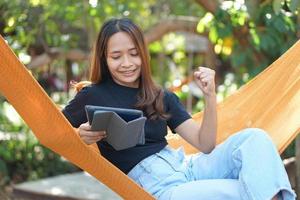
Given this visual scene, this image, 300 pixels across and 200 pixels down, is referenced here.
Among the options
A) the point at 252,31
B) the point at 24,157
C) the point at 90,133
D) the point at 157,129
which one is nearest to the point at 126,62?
the point at 157,129

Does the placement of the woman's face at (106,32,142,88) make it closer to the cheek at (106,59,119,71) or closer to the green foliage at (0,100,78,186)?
the cheek at (106,59,119,71)

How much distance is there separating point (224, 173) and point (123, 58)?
0.50 m

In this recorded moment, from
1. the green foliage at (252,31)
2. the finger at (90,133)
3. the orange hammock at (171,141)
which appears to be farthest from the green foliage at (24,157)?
the finger at (90,133)

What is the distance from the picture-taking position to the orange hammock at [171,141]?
1.89m

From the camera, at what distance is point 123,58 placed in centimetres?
227

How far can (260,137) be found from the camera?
2064 millimetres

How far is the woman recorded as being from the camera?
2072 mm

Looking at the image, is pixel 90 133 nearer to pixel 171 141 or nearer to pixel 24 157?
pixel 171 141

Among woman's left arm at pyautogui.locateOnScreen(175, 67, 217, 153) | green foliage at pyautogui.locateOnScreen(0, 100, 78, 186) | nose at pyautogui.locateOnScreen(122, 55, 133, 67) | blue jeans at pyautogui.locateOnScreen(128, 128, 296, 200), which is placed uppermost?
nose at pyautogui.locateOnScreen(122, 55, 133, 67)

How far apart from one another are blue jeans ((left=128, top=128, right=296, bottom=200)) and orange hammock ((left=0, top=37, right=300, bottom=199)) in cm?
16

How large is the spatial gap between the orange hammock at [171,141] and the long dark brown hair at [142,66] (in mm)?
300

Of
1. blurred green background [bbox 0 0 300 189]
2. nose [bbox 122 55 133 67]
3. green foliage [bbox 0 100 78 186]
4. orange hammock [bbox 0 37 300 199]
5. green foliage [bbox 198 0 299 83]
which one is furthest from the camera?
green foliage [bbox 0 100 78 186]

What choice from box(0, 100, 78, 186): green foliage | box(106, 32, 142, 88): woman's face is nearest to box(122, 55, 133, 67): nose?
box(106, 32, 142, 88): woman's face

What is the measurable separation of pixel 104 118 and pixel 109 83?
461 millimetres
